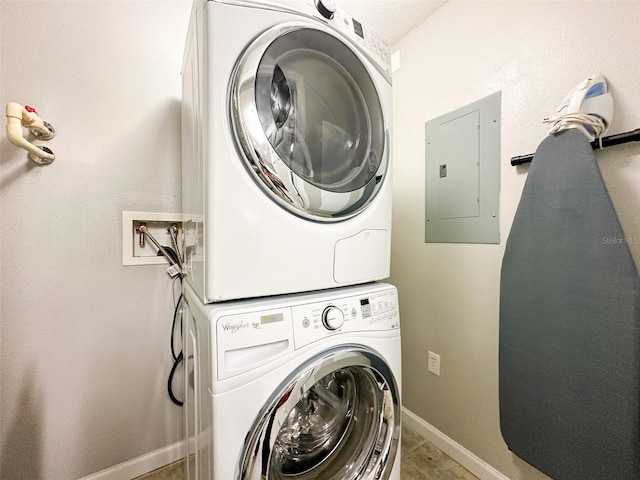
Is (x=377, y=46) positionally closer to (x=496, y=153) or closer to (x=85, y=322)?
(x=496, y=153)

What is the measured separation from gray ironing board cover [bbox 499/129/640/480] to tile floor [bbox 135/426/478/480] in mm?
362


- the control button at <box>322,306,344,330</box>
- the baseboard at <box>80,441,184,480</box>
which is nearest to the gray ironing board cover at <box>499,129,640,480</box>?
the control button at <box>322,306,344,330</box>

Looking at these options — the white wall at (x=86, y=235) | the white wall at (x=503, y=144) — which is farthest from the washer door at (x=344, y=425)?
the white wall at (x=86, y=235)

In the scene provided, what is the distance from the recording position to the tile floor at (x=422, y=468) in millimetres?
1187

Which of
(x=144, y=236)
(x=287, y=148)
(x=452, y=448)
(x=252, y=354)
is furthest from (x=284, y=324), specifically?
(x=452, y=448)

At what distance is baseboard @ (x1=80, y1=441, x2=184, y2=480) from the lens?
112 cm

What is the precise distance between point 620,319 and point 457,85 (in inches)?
46.1

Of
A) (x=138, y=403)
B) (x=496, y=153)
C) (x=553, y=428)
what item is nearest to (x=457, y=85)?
(x=496, y=153)

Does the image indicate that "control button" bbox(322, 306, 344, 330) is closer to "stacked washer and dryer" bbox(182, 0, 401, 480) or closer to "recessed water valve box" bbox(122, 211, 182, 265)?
"stacked washer and dryer" bbox(182, 0, 401, 480)

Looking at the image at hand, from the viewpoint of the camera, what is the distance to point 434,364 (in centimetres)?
141

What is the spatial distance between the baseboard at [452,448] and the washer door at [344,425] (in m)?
0.66

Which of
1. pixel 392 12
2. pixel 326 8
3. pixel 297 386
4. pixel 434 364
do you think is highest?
pixel 392 12

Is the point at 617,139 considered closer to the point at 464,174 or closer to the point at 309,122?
the point at 464,174

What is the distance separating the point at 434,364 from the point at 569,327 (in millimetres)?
699
